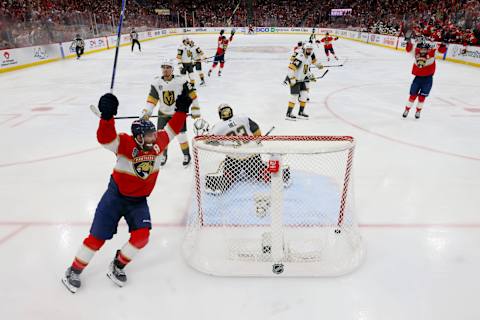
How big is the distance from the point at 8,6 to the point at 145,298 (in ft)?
55.8

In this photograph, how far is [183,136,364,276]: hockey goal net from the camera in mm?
2617

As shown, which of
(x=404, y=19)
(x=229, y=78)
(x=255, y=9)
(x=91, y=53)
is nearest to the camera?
(x=229, y=78)

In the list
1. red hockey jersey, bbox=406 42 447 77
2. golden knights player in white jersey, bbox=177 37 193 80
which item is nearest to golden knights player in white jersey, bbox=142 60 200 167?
red hockey jersey, bbox=406 42 447 77

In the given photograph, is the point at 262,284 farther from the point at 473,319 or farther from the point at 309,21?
the point at 309,21

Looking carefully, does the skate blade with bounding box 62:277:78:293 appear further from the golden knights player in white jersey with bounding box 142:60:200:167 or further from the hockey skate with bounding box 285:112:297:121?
the hockey skate with bounding box 285:112:297:121

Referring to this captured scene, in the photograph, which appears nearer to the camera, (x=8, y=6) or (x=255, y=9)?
(x=8, y=6)

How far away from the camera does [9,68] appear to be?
12.9 m

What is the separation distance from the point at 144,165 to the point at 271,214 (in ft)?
3.34

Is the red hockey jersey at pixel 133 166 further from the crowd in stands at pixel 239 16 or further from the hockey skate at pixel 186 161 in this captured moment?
the crowd in stands at pixel 239 16

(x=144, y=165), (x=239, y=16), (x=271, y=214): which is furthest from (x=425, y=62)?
(x=239, y=16)

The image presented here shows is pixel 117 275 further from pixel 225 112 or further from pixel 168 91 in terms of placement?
pixel 168 91

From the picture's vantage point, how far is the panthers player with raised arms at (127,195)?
2361mm

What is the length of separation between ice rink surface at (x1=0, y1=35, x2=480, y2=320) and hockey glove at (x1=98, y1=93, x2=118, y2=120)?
136 centimetres

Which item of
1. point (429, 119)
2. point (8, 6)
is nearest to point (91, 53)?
point (8, 6)
